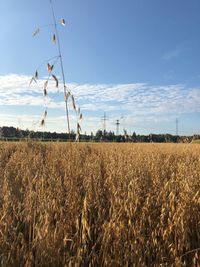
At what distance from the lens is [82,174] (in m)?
3.41

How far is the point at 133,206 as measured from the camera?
7.29 ft

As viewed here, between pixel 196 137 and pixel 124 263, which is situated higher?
pixel 196 137

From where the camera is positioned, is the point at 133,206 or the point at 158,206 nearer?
the point at 133,206

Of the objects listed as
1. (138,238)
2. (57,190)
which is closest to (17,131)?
(57,190)

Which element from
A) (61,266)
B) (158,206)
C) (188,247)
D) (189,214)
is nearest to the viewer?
(61,266)

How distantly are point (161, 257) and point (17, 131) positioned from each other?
6.41 m

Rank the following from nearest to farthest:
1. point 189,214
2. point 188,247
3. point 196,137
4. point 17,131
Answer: point 188,247, point 189,214, point 196,137, point 17,131

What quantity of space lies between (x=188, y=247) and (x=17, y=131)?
631 centimetres

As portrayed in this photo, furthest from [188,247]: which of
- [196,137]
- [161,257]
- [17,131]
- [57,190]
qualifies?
[17,131]

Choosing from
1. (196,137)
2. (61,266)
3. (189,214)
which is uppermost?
(196,137)

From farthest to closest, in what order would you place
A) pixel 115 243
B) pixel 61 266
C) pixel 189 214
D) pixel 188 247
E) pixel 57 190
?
1. pixel 57 190
2. pixel 189 214
3. pixel 188 247
4. pixel 115 243
5. pixel 61 266

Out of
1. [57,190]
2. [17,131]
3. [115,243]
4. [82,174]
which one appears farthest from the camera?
[17,131]

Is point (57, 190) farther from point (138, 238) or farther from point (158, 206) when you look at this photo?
point (138, 238)

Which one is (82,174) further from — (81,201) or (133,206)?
(133,206)
